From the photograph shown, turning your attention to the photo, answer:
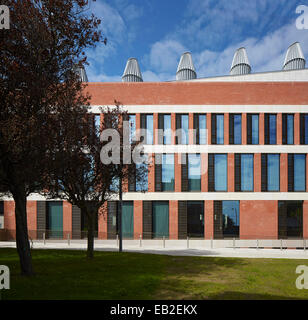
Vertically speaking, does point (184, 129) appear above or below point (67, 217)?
above

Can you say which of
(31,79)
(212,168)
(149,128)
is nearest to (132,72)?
(149,128)

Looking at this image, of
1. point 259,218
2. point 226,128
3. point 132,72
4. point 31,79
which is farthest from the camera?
point 132,72

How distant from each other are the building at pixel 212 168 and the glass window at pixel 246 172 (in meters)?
0.10

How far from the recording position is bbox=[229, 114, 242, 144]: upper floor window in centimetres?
2259

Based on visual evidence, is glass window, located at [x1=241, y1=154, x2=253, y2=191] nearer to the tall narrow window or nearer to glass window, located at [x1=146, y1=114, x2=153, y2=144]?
the tall narrow window

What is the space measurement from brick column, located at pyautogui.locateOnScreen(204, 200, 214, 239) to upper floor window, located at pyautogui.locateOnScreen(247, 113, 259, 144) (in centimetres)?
730

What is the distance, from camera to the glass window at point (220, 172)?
878 inches

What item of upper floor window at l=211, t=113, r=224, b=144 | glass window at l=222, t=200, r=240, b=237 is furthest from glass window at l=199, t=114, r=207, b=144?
glass window at l=222, t=200, r=240, b=237

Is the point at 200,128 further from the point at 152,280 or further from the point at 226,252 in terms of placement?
the point at 152,280

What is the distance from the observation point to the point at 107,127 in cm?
1260

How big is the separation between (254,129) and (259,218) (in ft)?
28.4

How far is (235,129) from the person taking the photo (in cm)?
2266

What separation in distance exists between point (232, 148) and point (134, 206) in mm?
11148
